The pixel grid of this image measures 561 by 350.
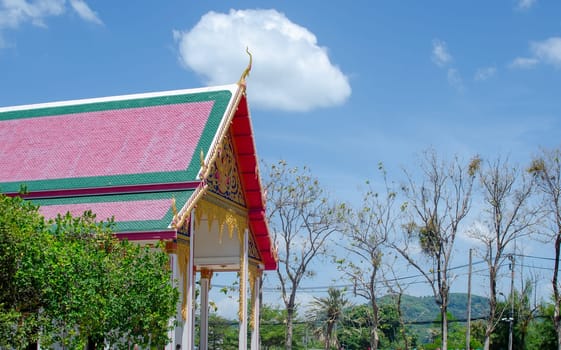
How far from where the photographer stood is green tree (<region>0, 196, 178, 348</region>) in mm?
10508

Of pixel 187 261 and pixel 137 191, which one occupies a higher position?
pixel 137 191

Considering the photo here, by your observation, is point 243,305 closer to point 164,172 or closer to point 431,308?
point 164,172

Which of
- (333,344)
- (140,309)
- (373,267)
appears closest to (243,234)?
(140,309)

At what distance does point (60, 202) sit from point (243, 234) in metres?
4.49

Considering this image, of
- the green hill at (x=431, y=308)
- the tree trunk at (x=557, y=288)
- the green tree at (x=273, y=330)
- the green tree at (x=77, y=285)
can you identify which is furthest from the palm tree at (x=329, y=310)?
the green hill at (x=431, y=308)

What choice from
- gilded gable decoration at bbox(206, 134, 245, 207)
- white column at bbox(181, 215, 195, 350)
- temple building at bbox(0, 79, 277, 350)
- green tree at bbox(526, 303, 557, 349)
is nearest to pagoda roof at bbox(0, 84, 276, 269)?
temple building at bbox(0, 79, 277, 350)

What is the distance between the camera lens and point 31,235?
1068 centimetres

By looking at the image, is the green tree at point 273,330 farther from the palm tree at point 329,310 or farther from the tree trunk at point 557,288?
the tree trunk at point 557,288

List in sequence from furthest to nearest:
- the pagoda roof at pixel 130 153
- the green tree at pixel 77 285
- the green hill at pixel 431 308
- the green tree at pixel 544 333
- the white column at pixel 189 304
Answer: the green hill at pixel 431 308 → the green tree at pixel 544 333 → the pagoda roof at pixel 130 153 → the white column at pixel 189 304 → the green tree at pixel 77 285

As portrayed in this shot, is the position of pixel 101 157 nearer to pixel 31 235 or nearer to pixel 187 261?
pixel 187 261

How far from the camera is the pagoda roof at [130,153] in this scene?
14641 millimetres

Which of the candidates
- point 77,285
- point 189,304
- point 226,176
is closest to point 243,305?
point 189,304

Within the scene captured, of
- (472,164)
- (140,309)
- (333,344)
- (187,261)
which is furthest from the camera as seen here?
(333,344)

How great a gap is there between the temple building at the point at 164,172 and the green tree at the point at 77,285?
135 cm
